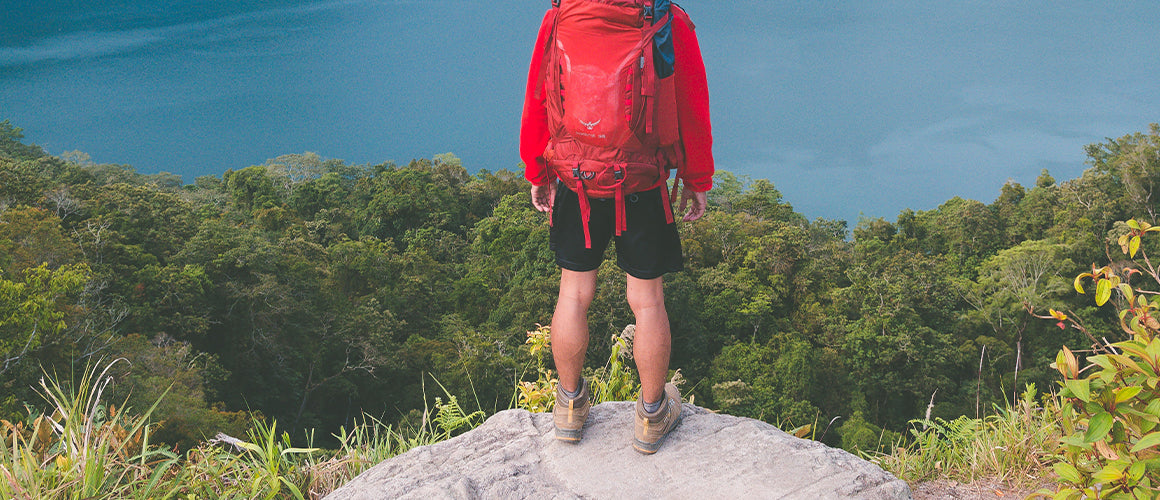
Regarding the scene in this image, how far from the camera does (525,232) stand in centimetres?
2672

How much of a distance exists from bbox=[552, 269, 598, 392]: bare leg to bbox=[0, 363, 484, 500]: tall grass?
0.69 m

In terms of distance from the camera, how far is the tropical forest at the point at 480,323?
94.4 inches

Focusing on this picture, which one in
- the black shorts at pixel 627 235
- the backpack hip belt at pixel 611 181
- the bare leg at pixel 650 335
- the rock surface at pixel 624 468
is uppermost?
the backpack hip belt at pixel 611 181

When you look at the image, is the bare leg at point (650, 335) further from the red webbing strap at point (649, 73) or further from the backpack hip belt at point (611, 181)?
the red webbing strap at point (649, 73)

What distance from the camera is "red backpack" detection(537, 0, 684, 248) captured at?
2.17 m

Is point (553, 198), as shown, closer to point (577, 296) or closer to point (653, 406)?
point (577, 296)

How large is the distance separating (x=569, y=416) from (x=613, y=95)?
1040 millimetres

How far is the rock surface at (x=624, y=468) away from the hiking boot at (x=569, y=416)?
0.13ft

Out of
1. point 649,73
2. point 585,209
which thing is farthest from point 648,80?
point 585,209

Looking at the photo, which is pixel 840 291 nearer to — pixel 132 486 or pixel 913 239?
pixel 913 239

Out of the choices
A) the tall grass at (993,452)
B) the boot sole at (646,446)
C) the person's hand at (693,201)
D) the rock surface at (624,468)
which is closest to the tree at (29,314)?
the rock surface at (624,468)

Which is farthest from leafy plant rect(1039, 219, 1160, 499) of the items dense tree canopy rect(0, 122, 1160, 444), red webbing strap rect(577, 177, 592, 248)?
dense tree canopy rect(0, 122, 1160, 444)

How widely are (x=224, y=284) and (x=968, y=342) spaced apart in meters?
20.9

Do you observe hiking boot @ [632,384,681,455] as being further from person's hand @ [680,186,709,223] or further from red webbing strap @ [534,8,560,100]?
red webbing strap @ [534,8,560,100]
